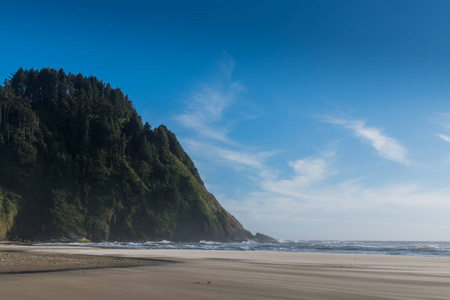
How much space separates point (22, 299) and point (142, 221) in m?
86.6

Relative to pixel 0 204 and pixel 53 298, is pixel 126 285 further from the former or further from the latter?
pixel 0 204

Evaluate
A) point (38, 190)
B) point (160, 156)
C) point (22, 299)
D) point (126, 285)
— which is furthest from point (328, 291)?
point (160, 156)

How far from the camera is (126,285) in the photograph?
344 inches

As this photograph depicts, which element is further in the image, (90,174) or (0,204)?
(90,174)

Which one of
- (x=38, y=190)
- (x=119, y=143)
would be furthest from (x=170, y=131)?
(x=38, y=190)

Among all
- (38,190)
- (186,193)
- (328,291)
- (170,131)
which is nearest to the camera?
(328,291)

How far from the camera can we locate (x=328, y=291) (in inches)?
338

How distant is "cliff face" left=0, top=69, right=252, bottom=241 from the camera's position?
7562 cm

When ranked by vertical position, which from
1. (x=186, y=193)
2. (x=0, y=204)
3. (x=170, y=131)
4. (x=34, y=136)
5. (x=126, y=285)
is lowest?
(x=126, y=285)

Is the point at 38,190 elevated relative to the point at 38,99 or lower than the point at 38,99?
lower

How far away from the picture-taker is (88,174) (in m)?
87.8

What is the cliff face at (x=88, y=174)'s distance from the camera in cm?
7562

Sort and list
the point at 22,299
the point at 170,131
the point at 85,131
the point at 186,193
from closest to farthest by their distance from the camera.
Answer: the point at 22,299 → the point at 85,131 → the point at 186,193 → the point at 170,131

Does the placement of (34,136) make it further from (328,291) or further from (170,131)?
(328,291)
